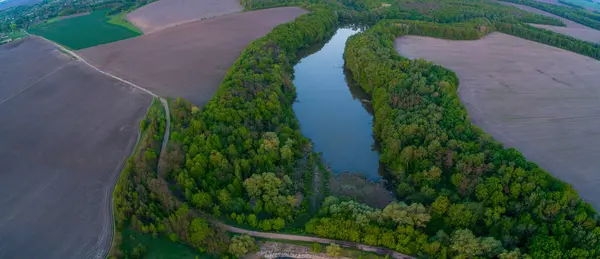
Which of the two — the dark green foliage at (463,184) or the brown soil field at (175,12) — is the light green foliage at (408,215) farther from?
the brown soil field at (175,12)

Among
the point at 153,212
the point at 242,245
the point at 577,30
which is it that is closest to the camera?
the point at 242,245

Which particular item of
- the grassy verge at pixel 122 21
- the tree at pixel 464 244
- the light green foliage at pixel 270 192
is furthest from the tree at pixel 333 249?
the grassy verge at pixel 122 21

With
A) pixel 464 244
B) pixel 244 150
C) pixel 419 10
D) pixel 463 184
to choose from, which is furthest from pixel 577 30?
pixel 244 150

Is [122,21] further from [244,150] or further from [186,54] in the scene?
[244,150]

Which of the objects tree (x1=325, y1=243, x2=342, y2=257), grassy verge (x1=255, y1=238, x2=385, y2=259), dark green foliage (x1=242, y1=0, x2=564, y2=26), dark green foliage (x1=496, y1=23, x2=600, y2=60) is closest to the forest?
grassy verge (x1=255, y1=238, x2=385, y2=259)

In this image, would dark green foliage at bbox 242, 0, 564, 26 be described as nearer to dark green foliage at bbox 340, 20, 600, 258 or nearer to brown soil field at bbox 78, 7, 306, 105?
brown soil field at bbox 78, 7, 306, 105

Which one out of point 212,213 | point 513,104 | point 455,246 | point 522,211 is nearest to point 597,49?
point 513,104

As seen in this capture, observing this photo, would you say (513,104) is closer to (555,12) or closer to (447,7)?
(447,7)

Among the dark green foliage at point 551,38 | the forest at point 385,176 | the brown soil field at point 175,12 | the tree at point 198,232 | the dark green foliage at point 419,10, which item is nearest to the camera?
the forest at point 385,176
